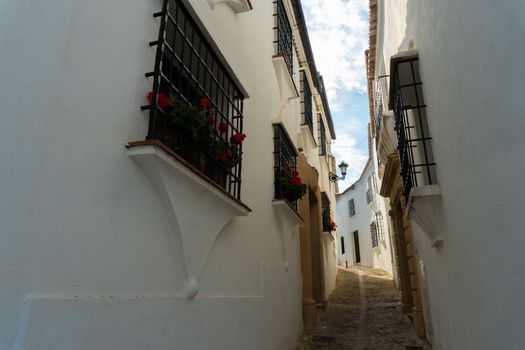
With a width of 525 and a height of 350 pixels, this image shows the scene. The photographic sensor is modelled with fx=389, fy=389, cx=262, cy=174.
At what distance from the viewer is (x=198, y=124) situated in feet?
9.86

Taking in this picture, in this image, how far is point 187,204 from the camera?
3000mm

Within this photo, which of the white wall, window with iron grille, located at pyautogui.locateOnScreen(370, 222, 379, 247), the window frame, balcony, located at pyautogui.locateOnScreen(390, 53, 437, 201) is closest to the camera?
the white wall

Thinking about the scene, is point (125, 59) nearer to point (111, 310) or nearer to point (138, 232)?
point (138, 232)

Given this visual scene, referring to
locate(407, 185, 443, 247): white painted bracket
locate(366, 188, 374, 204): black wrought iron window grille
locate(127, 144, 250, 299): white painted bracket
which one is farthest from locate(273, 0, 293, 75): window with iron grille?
locate(366, 188, 374, 204): black wrought iron window grille

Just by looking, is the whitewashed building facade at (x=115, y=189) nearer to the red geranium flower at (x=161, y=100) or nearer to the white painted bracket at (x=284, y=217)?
the red geranium flower at (x=161, y=100)

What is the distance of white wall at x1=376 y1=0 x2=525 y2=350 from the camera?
207cm

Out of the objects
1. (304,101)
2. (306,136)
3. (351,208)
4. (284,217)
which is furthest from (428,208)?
(351,208)

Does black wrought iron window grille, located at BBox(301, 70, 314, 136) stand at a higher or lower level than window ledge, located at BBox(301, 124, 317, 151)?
higher

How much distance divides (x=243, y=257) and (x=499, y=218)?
2.79 meters

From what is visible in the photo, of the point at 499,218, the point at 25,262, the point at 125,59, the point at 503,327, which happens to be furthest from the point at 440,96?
the point at 25,262

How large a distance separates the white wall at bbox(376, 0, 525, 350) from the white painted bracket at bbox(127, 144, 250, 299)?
2.01 metres

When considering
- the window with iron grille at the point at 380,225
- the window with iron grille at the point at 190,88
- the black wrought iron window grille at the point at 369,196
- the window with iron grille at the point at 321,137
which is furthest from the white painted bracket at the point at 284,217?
the black wrought iron window grille at the point at 369,196

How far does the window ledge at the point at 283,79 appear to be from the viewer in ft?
22.6

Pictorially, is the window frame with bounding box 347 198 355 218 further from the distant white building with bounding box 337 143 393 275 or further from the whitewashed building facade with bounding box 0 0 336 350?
the whitewashed building facade with bounding box 0 0 336 350
